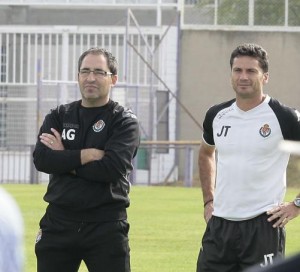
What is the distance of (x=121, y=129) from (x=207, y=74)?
94.8 feet

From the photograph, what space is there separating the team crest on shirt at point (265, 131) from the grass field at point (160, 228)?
510 cm

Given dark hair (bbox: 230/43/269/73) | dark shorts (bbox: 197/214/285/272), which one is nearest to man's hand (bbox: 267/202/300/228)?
dark shorts (bbox: 197/214/285/272)

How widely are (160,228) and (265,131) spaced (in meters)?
11.0

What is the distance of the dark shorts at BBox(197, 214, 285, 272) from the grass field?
493cm

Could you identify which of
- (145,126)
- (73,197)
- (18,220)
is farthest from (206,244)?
(145,126)

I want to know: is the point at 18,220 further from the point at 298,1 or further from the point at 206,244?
the point at 298,1

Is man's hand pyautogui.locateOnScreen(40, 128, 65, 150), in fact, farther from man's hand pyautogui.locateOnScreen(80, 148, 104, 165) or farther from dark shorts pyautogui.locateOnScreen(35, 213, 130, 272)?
dark shorts pyautogui.locateOnScreen(35, 213, 130, 272)

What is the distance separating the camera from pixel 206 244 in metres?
7.65

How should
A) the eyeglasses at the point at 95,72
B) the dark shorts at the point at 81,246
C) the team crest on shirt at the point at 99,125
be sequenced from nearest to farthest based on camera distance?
the dark shorts at the point at 81,246, the team crest on shirt at the point at 99,125, the eyeglasses at the point at 95,72

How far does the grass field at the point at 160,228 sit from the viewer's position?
14.3m

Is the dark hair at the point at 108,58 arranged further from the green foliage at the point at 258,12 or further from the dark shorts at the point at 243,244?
the green foliage at the point at 258,12

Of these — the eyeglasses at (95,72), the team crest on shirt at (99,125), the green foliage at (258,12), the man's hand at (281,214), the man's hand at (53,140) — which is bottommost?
the man's hand at (281,214)

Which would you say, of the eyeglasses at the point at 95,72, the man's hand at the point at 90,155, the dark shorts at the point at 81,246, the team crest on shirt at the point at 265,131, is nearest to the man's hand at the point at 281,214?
the team crest on shirt at the point at 265,131

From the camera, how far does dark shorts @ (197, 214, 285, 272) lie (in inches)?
293
